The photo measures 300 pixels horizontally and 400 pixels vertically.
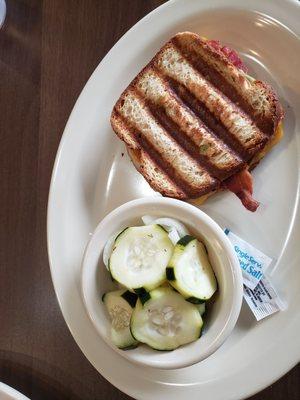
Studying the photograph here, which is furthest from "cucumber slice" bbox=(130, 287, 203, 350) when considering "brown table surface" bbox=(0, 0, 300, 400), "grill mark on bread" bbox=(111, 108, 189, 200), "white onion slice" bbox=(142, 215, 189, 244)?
"brown table surface" bbox=(0, 0, 300, 400)

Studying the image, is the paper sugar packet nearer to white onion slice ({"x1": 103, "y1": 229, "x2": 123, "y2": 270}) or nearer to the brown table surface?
white onion slice ({"x1": 103, "y1": 229, "x2": 123, "y2": 270})

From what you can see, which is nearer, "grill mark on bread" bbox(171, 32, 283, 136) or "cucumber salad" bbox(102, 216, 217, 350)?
"cucumber salad" bbox(102, 216, 217, 350)

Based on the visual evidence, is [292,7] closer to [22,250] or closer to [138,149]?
[138,149]

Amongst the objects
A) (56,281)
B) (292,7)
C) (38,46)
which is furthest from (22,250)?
(292,7)

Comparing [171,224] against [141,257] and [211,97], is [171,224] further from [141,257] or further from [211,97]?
[211,97]

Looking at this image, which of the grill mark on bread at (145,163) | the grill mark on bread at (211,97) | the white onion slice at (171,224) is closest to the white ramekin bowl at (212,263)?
the white onion slice at (171,224)
